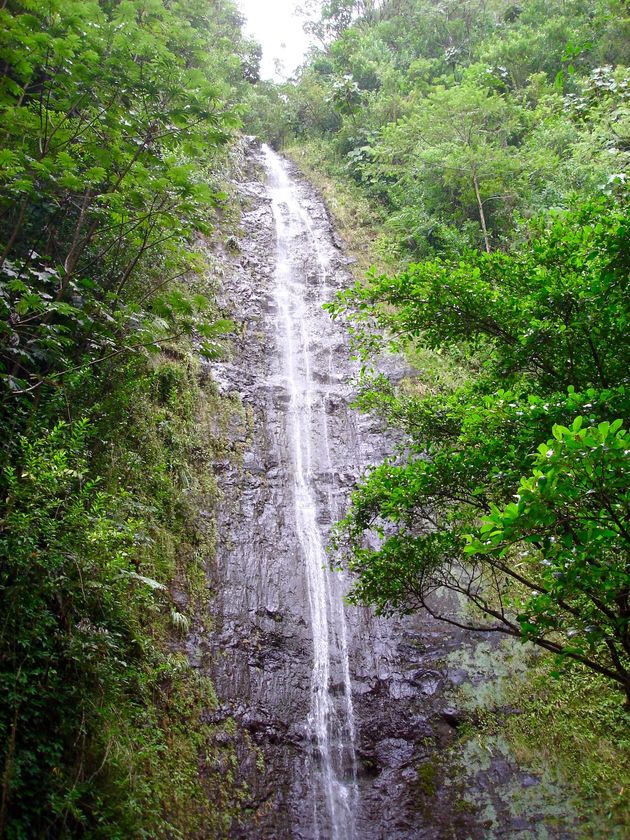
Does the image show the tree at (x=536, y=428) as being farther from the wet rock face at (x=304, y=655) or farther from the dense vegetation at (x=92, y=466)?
the wet rock face at (x=304, y=655)

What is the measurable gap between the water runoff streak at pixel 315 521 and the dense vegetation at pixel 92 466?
1.42 m

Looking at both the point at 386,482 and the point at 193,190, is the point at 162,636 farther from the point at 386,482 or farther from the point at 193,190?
the point at 193,190

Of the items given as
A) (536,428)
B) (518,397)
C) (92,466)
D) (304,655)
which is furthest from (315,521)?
(536,428)

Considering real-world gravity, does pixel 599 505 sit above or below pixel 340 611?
below

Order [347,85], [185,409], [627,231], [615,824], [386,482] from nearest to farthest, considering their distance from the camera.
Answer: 1. [627,231]
2. [386,482]
3. [615,824]
4. [185,409]
5. [347,85]

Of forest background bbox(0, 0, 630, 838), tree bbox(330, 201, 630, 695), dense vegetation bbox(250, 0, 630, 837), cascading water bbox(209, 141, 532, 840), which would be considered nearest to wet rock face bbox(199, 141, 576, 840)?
cascading water bbox(209, 141, 532, 840)

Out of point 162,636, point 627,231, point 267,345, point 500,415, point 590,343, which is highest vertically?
point 267,345

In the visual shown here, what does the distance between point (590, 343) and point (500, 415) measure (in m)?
1.23

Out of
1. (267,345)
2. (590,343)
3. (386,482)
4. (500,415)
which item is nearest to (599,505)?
(500,415)

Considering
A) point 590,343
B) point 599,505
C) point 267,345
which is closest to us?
point 599,505

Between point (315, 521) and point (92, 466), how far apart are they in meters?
5.02

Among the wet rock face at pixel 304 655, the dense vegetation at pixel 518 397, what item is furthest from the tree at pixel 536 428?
the wet rock face at pixel 304 655

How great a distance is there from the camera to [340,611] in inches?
376

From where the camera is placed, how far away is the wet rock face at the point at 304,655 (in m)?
7.08
